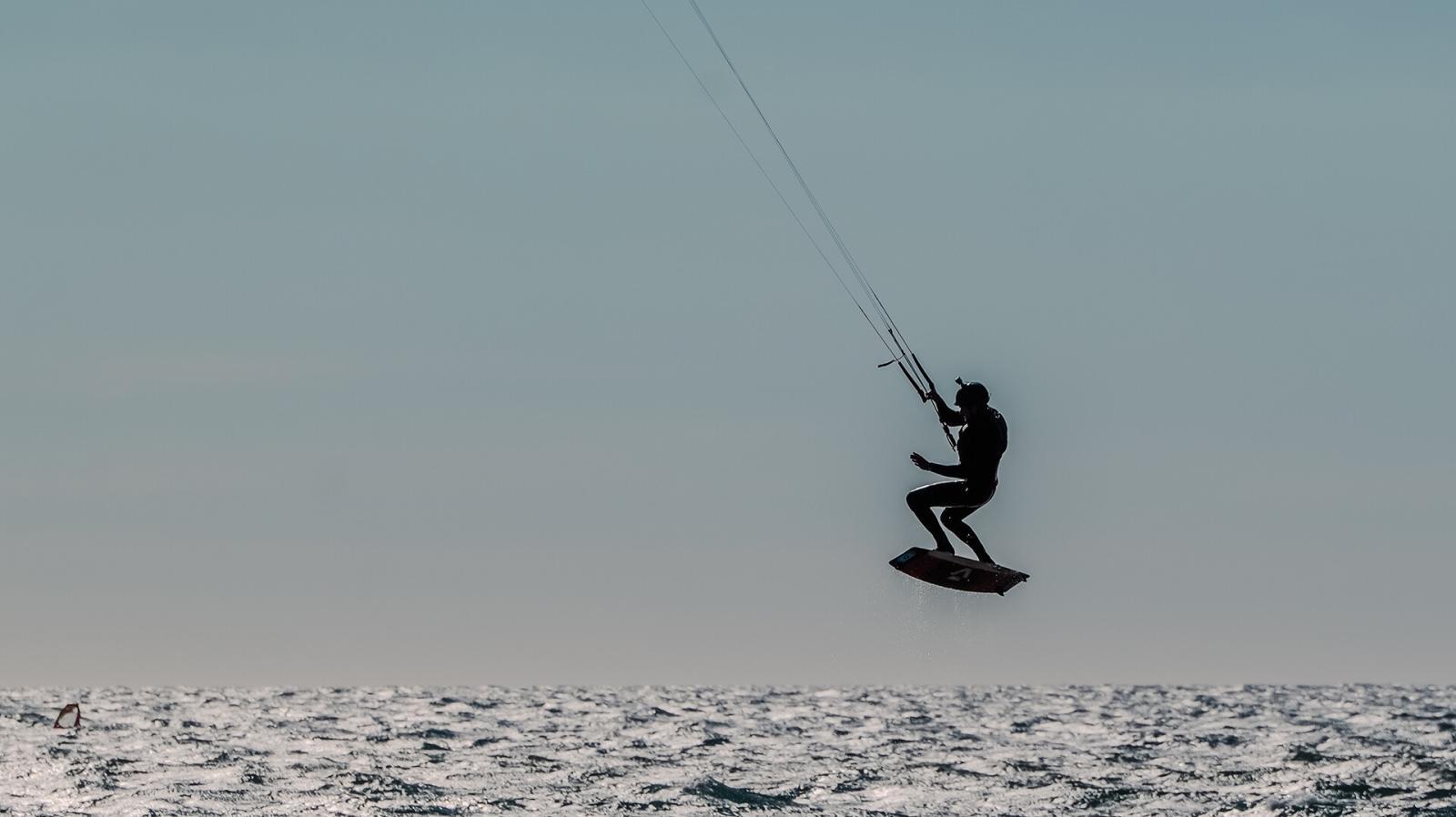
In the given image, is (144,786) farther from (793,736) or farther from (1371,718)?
(1371,718)

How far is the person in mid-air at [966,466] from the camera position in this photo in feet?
80.7

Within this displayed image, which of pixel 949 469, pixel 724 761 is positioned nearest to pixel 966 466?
pixel 949 469

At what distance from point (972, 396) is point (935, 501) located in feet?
4.88

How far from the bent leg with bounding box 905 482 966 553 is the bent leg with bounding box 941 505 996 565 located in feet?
0.40

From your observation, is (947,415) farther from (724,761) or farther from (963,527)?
(724,761)

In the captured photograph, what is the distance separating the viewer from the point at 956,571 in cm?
2591

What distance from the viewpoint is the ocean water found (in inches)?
1896

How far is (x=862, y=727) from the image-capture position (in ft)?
269

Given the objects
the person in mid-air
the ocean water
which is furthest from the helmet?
the ocean water

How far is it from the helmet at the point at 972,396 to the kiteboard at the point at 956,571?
2.06m

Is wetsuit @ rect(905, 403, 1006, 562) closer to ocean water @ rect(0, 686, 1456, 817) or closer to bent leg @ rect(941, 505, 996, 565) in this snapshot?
bent leg @ rect(941, 505, 996, 565)

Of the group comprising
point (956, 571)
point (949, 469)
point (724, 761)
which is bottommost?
point (956, 571)

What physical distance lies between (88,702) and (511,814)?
73653 millimetres

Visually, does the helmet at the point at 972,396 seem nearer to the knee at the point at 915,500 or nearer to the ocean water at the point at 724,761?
the knee at the point at 915,500
